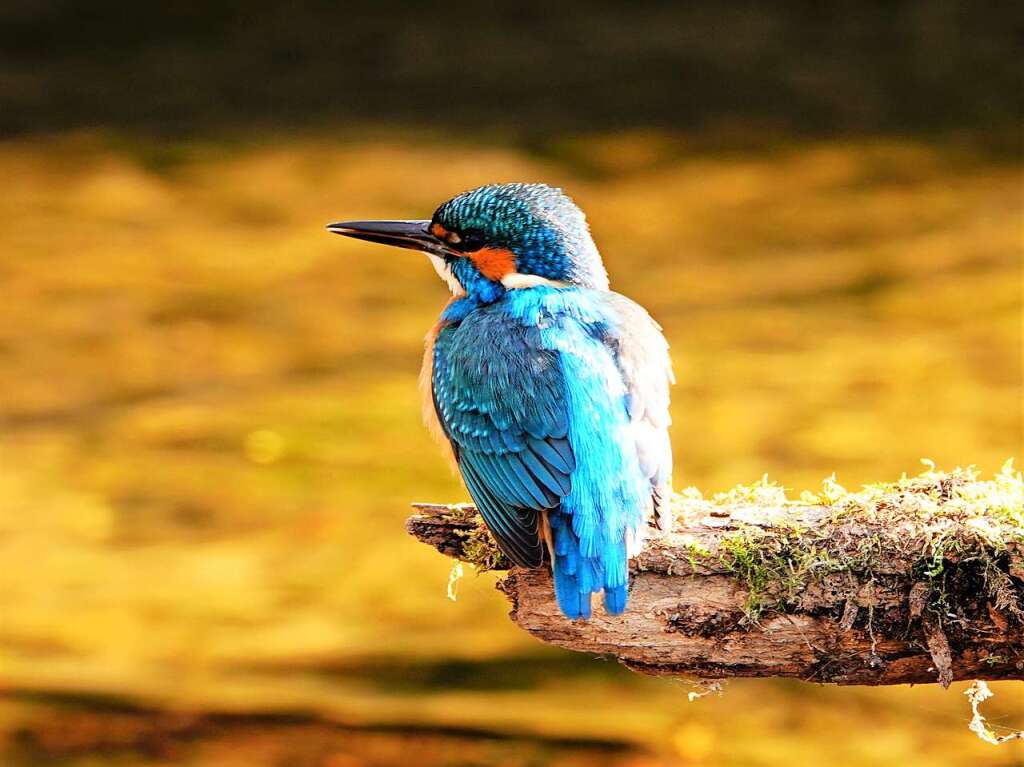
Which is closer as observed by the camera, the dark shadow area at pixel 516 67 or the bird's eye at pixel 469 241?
the bird's eye at pixel 469 241

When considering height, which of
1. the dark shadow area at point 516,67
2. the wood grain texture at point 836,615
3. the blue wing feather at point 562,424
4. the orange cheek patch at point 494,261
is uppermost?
the dark shadow area at point 516,67

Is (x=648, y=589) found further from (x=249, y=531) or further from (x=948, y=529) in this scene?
(x=249, y=531)

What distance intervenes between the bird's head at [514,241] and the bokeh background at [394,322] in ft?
5.21

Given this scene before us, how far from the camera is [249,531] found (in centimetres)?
475

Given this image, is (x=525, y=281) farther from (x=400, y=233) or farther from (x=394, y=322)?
(x=394, y=322)

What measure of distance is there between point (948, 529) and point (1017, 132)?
6073mm

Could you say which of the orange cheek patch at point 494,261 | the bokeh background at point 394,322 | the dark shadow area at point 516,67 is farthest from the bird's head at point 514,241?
the dark shadow area at point 516,67

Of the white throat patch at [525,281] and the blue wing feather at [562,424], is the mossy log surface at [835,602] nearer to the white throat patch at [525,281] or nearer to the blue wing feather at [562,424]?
the blue wing feather at [562,424]

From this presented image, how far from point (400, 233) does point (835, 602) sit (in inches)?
45.7

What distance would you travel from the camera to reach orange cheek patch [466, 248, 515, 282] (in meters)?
2.68

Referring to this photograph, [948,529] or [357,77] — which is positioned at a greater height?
[357,77]

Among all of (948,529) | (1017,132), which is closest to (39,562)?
(948,529)

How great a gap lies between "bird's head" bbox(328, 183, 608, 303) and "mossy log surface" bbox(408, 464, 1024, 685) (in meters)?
0.64

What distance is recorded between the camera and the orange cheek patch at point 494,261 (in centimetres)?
268
